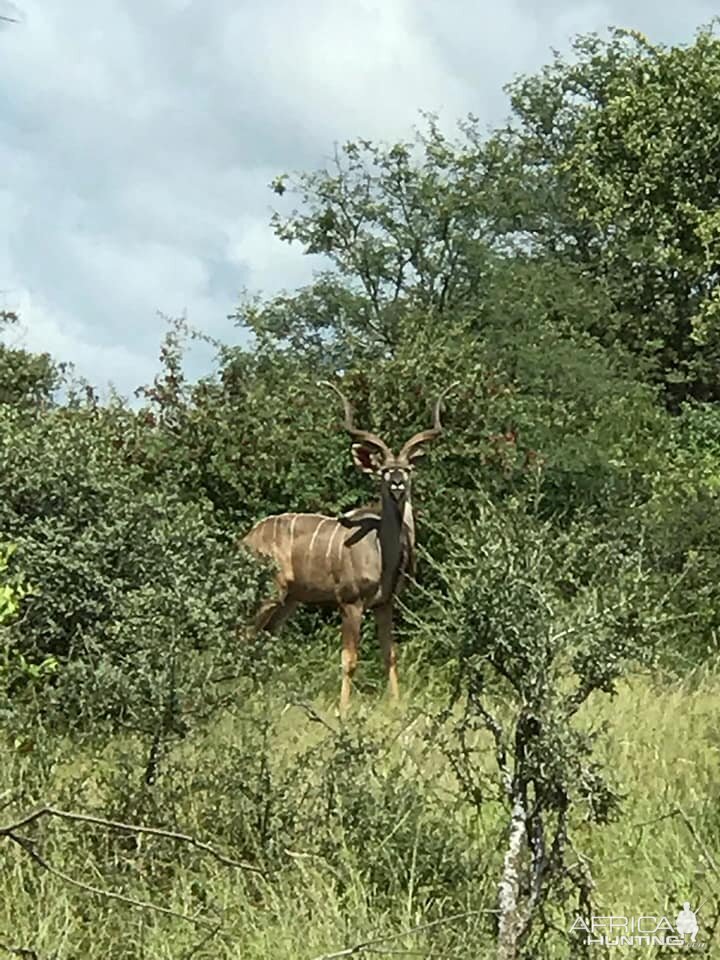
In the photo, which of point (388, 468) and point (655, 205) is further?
point (655, 205)

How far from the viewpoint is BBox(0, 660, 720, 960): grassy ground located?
4348mm

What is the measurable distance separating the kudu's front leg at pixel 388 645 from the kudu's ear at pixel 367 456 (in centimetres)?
92

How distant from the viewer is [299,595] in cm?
991

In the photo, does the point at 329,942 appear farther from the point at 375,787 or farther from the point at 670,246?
the point at 670,246

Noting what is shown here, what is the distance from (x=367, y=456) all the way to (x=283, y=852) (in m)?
5.37

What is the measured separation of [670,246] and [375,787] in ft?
55.6

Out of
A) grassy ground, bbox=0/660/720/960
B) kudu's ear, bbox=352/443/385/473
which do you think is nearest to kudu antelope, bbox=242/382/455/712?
kudu's ear, bbox=352/443/385/473

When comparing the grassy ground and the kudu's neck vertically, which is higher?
the kudu's neck

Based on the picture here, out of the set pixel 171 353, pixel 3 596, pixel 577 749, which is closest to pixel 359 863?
pixel 577 749

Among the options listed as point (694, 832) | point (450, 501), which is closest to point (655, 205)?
point (450, 501)

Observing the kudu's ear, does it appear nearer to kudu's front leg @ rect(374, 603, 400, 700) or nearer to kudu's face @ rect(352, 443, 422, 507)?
kudu's face @ rect(352, 443, 422, 507)

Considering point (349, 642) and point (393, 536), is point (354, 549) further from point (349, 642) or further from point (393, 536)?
point (349, 642)

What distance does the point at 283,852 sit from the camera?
4.67m

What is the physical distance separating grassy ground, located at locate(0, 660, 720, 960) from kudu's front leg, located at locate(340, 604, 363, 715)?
2.98 meters
